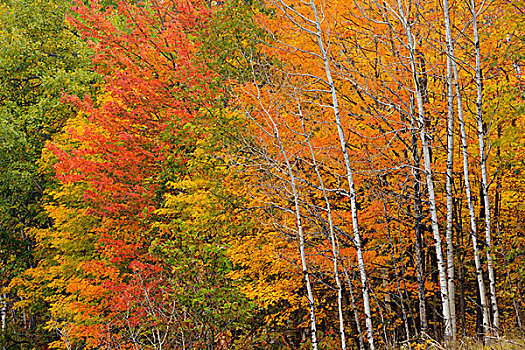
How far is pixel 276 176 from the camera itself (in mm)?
10250

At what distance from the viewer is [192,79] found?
14.5 meters

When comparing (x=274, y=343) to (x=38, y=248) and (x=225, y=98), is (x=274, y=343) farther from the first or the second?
(x=38, y=248)

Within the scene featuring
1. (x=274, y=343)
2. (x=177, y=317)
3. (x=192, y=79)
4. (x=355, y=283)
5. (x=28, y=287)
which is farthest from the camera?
(x=28, y=287)

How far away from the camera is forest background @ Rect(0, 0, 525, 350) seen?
29.7ft

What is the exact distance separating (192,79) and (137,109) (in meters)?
2.47

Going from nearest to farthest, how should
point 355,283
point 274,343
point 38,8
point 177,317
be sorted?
point 177,317 → point 355,283 → point 274,343 → point 38,8

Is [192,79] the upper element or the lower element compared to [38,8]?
lower

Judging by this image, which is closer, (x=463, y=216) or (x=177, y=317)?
(x=177, y=317)

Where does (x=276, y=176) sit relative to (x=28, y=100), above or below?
below

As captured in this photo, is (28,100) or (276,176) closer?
(276,176)

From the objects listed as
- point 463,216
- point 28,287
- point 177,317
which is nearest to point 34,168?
point 28,287

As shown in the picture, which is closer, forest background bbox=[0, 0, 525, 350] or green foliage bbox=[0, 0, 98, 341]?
forest background bbox=[0, 0, 525, 350]

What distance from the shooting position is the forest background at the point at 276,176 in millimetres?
9055

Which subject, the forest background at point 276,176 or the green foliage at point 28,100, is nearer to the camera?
the forest background at point 276,176
